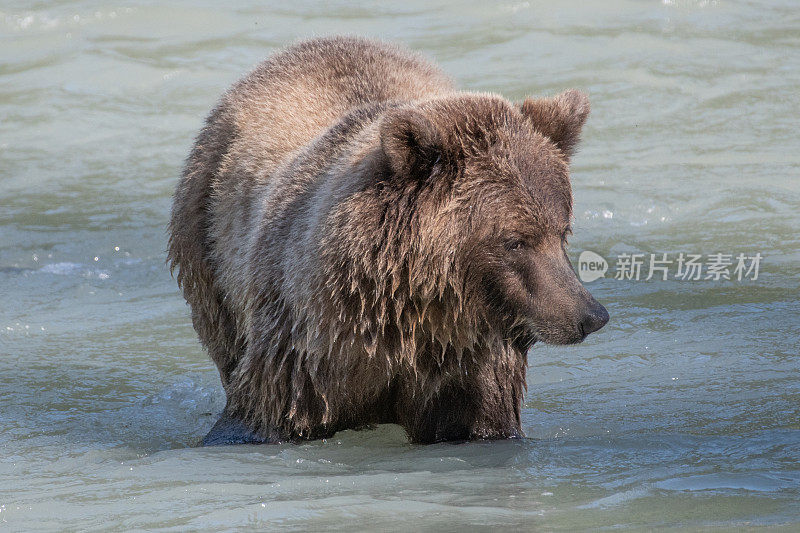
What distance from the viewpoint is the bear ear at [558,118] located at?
5.20m

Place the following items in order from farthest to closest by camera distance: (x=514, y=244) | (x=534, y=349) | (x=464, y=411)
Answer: (x=534, y=349), (x=464, y=411), (x=514, y=244)

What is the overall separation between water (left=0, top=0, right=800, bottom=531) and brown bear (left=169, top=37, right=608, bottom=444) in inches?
10.5

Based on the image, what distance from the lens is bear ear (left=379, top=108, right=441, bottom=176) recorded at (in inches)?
185

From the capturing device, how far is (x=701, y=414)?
611 cm

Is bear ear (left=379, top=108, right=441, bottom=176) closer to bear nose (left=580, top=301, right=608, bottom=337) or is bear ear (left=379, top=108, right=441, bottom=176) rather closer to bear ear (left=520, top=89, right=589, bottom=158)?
bear ear (left=520, top=89, right=589, bottom=158)

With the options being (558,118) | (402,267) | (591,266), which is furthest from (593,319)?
(591,266)

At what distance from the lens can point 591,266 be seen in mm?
9055

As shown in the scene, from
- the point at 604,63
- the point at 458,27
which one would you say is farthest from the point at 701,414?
the point at 458,27

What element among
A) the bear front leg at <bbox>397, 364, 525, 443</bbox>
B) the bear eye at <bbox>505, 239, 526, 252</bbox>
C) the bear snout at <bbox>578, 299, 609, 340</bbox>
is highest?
the bear eye at <bbox>505, 239, 526, 252</bbox>

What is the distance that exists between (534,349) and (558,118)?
9.08 feet

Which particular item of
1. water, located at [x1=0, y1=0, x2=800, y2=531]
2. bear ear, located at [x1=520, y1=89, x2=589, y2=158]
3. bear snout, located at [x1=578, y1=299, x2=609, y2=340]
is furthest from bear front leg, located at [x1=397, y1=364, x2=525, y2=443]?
bear ear, located at [x1=520, y1=89, x2=589, y2=158]

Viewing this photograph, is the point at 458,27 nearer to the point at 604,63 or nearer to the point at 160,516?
the point at 604,63

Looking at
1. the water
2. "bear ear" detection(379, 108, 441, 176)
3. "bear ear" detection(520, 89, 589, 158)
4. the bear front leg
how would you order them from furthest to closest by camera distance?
the bear front leg → "bear ear" detection(520, 89, 589, 158) → "bear ear" detection(379, 108, 441, 176) → the water

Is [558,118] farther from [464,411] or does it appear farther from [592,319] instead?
[464,411]
